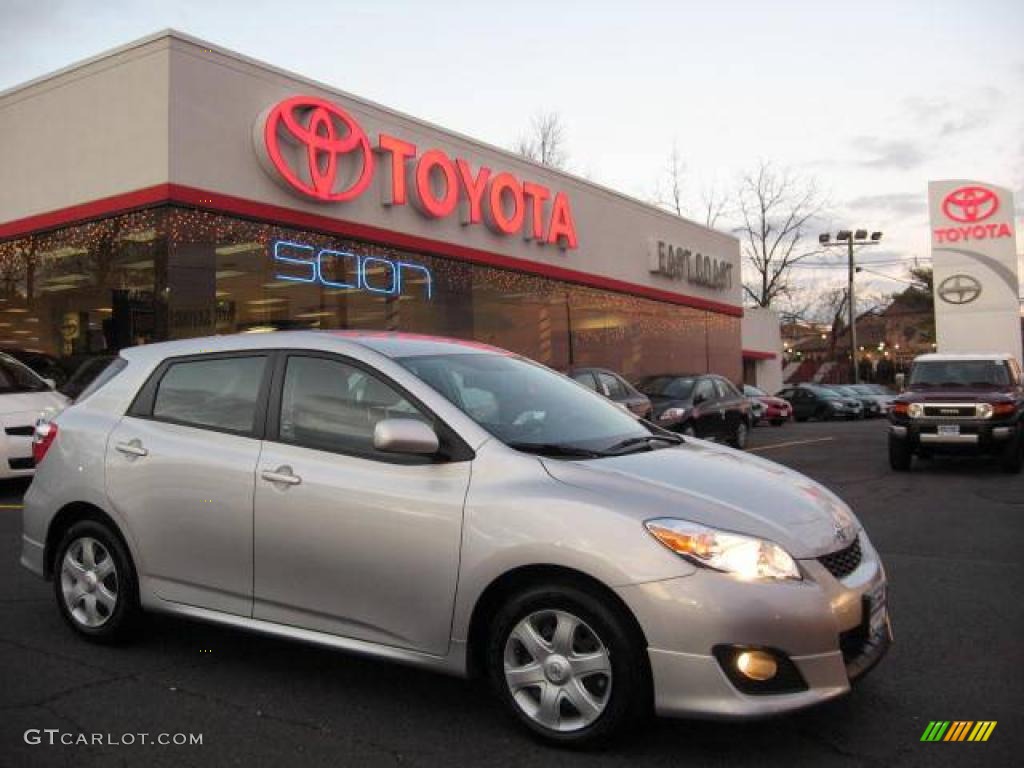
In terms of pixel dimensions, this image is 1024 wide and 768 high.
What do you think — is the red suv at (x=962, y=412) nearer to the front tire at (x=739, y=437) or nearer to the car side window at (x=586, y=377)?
the front tire at (x=739, y=437)

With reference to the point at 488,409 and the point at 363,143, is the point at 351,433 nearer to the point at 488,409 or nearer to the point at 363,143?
the point at 488,409

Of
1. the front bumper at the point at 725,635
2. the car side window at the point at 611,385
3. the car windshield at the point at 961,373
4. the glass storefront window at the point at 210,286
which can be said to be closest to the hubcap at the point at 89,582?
the front bumper at the point at 725,635

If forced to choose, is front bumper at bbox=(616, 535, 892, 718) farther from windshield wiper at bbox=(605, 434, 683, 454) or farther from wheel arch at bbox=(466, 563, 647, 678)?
windshield wiper at bbox=(605, 434, 683, 454)

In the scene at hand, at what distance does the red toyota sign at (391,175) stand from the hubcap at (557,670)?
41.1ft

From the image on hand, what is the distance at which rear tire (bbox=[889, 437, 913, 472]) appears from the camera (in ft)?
41.0

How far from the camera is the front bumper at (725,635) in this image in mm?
3008

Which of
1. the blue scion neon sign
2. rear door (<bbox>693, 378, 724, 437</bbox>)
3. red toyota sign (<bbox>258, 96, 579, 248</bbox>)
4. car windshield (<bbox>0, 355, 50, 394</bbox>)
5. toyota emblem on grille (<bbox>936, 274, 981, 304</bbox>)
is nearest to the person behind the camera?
car windshield (<bbox>0, 355, 50, 394</bbox>)

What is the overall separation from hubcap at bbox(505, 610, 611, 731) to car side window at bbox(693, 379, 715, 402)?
13.0 m

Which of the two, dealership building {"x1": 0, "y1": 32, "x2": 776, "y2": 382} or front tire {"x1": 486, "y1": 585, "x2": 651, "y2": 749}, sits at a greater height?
dealership building {"x1": 0, "y1": 32, "x2": 776, "y2": 382}

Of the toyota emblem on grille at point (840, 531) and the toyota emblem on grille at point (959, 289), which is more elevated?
the toyota emblem on grille at point (959, 289)

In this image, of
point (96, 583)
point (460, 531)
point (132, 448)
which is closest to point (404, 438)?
point (460, 531)

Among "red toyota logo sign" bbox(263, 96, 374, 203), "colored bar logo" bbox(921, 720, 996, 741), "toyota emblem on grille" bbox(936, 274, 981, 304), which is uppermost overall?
"red toyota logo sign" bbox(263, 96, 374, 203)

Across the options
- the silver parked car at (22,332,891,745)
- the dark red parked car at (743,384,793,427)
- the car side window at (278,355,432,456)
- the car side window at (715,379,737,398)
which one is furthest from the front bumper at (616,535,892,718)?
the dark red parked car at (743,384,793,427)

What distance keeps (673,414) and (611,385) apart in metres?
1.16
